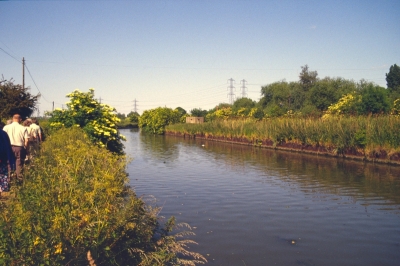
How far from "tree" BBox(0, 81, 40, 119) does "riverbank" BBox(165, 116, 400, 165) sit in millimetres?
17629

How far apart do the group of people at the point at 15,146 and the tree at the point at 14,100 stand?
9612 mm

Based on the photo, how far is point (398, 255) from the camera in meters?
6.57

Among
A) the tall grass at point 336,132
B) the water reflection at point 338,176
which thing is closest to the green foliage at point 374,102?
the tall grass at point 336,132

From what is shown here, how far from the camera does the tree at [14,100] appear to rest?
2058 centimetres

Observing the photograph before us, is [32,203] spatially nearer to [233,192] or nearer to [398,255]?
→ [398,255]

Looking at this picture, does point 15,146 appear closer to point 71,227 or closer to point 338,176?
point 71,227

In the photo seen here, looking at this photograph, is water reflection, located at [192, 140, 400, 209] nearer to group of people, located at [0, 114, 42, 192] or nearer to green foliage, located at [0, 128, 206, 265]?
green foliage, located at [0, 128, 206, 265]

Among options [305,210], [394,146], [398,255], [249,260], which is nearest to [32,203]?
[249,260]

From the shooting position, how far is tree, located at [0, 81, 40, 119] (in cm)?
2058

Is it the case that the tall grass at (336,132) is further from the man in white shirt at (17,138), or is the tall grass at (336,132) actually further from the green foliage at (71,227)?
the green foliage at (71,227)

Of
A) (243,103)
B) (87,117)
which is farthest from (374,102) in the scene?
(243,103)

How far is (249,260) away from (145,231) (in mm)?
2270

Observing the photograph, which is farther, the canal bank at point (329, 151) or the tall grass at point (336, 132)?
the canal bank at point (329, 151)

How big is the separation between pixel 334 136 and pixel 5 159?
61.5 ft
